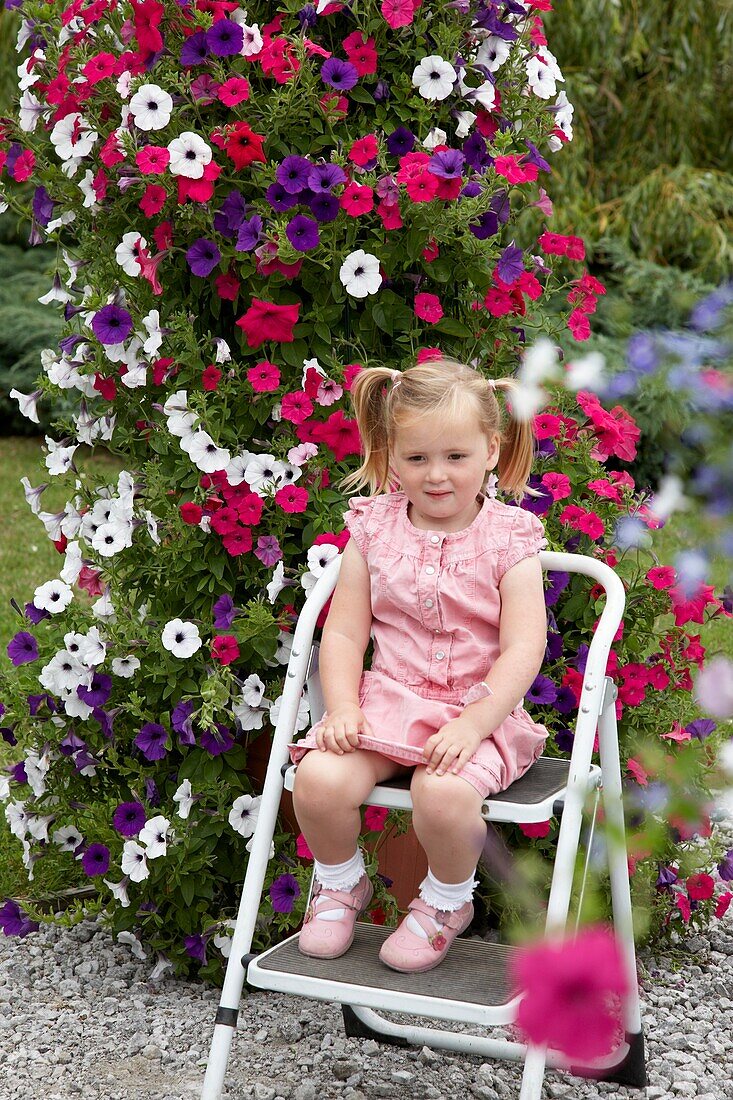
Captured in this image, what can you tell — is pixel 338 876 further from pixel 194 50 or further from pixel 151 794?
pixel 194 50

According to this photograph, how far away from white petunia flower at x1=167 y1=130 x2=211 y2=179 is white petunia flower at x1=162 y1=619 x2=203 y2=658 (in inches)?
32.6

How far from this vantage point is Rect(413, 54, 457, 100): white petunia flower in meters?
2.57

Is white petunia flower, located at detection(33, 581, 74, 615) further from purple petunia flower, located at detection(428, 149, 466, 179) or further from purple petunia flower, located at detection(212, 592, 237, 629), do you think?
purple petunia flower, located at detection(428, 149, 466, 179)

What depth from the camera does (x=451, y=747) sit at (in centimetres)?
197

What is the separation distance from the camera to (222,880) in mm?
2713

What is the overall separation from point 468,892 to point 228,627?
810 millimetres

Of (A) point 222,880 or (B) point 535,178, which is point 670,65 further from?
(A) point 222,880

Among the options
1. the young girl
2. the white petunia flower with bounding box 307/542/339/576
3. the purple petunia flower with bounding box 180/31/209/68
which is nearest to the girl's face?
the young girl

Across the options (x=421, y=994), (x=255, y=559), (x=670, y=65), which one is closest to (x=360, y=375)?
(x=255, y=559)

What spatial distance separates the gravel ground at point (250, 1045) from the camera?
2.41 m

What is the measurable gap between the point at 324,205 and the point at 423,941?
1341mm

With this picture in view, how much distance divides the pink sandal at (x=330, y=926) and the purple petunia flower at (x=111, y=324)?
3.81 feet

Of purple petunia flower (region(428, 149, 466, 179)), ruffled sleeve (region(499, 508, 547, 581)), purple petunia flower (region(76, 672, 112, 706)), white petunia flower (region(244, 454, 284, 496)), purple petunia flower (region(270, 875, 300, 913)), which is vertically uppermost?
purple petunia flower (region(428, 149, 466, 179))

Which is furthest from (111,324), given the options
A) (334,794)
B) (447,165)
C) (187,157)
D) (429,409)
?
(334,794)
